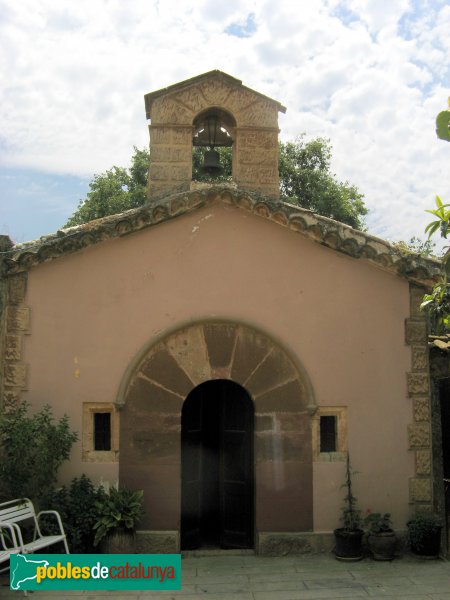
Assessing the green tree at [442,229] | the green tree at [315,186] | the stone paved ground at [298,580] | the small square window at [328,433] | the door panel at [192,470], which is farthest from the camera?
the green tree at [315,186]

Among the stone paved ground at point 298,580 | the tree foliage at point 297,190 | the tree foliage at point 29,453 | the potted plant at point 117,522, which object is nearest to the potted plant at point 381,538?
the stone paved ground at point 298,580

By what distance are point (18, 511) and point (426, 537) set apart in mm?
4494

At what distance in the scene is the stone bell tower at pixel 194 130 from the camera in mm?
9070

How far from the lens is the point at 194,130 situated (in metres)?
9.27

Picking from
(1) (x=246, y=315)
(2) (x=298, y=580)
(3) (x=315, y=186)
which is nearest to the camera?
(2) (x=298, y=580)

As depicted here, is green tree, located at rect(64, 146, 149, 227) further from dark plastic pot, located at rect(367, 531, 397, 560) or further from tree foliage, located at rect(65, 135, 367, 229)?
dark plastic pot, located at rect(367, 531, 397, 560)

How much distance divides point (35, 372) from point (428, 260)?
504 cm

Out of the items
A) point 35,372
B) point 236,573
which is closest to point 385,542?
point 236,573

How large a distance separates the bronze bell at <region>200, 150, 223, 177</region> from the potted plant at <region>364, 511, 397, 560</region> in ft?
16.8

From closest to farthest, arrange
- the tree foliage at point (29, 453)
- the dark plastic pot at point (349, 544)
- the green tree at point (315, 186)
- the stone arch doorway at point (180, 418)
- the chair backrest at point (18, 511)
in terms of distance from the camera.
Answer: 1. the chair backrest at point (18, 511)
2. the tree foliage at point (29, 453)
3. the dark plastic pot at point (349, 544)
4. the stone arch doorway at point (180, 418)
5. the green tree at point (315, 186)

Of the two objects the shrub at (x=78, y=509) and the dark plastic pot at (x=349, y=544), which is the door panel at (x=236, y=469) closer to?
the dark plastic pot at (x=349, y=544)

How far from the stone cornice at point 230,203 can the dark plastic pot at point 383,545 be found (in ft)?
9.86

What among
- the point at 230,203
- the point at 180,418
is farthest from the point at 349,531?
the point at 230,203

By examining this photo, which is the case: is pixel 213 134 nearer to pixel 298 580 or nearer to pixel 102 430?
pixel 102 430
